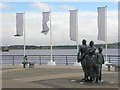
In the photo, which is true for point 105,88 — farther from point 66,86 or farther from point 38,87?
point 38,87

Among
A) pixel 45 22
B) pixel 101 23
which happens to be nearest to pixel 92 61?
pixel 101 23

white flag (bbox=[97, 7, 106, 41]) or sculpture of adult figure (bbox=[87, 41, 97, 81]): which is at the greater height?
white flag (bbox=[97, 7, 106, 41])

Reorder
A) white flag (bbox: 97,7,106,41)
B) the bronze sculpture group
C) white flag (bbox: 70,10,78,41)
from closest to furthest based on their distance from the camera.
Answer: the bronze sculpture group → white flag (bbox: 97,7,106,41) → white flag (bbox: 70,10,78,41)

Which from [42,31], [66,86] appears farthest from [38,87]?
[42,31]

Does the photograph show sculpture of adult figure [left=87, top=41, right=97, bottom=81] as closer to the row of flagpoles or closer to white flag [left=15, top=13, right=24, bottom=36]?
the row of flagpoles

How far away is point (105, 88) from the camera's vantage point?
1379 centimetres

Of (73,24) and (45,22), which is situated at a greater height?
(45,22)

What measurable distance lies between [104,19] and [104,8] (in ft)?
2.81

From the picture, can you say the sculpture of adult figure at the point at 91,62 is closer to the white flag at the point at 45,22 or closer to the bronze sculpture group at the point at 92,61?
the bronze sculpture group at the point at 92,61

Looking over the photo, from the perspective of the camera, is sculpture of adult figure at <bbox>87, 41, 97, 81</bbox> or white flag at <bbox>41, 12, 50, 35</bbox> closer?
sculpture of adult figure at <bbox>87, 41, 97, 81</bbox>

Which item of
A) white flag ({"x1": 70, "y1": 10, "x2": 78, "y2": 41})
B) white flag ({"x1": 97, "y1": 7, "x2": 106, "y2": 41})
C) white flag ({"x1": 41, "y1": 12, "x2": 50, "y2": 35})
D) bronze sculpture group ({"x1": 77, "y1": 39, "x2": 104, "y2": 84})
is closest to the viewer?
bronze sculpture group ({"x1": 77, "y1": 39, "x2": 104, "y2": 84})

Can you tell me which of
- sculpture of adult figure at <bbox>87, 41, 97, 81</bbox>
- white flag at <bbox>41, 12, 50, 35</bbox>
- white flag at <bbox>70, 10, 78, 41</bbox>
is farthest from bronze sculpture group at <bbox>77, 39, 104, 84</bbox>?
white flag at <bbox>41, 12, 50, 35</bbox>

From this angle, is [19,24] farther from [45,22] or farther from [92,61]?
[92,61]

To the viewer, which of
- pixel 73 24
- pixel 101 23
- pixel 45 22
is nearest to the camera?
pixel 101 23
